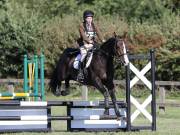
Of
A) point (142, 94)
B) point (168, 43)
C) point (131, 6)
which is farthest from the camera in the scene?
point (131, 6)

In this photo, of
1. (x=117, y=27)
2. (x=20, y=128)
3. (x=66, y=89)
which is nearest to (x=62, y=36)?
(x=117, y=27)

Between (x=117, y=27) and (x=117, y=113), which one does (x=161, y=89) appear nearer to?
(x=117, y=113)

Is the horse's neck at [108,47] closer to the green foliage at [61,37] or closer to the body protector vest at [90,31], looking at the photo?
the body protector vest at [90,31]

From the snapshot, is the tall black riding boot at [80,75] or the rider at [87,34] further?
the tall black riding boot at [80,75]

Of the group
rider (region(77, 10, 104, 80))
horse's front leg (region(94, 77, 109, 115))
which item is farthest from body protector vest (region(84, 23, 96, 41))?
horse's front leg (region(94, 77, 109, 115))

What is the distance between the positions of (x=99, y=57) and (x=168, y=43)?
19560 mm

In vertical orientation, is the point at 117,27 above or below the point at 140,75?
above

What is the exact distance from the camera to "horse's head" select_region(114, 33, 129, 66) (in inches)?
604

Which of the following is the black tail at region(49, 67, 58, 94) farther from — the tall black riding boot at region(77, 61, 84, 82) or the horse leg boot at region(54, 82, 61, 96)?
the tall black riding boot at region(77, 61, 84, 82)

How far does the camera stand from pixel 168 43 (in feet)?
116

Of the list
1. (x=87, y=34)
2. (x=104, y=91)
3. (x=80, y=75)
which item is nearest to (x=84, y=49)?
(x=87, y=34)

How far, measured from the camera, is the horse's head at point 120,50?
1535cm

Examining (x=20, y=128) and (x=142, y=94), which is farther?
(x=142, y=94)

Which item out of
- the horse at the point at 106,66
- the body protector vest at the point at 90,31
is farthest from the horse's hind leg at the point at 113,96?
the body protector vest at the point at 90,31
